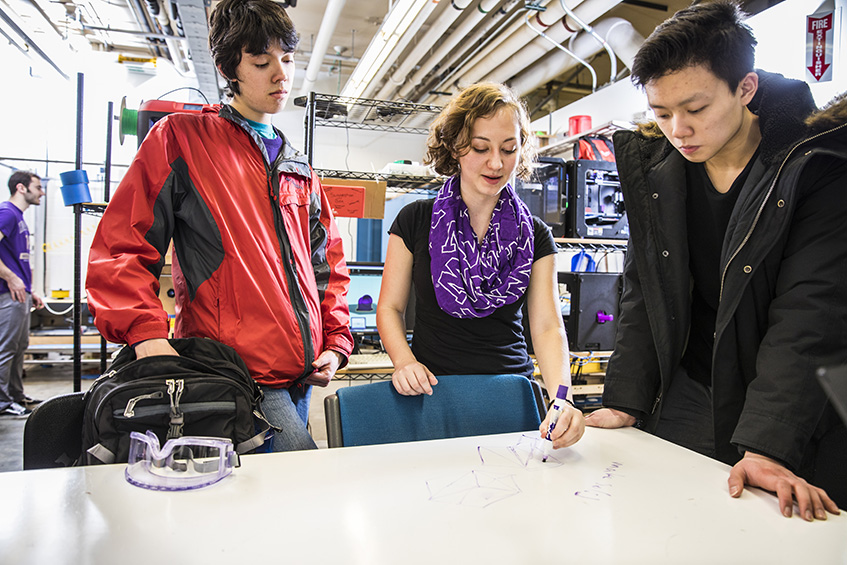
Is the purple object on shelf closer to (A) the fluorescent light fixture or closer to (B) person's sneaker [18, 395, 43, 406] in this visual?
(A) the fluorescent light fixture

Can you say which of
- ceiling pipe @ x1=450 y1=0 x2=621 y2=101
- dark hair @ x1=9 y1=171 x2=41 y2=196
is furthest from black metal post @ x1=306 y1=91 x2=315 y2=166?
dark hair @ x1=9 y1=171 x2=41 y2=196

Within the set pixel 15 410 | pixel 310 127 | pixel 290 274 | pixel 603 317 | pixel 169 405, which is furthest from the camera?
pixel 15 410

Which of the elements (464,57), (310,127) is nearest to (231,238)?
(310,127)

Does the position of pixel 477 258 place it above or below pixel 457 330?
above

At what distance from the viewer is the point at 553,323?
1385 mm

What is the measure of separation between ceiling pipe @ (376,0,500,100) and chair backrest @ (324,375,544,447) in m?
3.23

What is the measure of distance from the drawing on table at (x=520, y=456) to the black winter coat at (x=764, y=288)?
0.96ft

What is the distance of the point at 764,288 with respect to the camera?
1097 mm

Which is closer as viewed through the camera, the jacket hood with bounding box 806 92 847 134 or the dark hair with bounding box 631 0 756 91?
the jacket hood with bounding box 806 92 847 134

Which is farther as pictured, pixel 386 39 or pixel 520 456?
pixel 386 39

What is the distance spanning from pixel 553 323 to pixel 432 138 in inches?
24.2

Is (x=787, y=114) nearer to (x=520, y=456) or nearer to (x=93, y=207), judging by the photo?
(x=520, y=456)

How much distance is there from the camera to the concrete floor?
10.6 feet

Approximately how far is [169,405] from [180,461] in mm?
154
